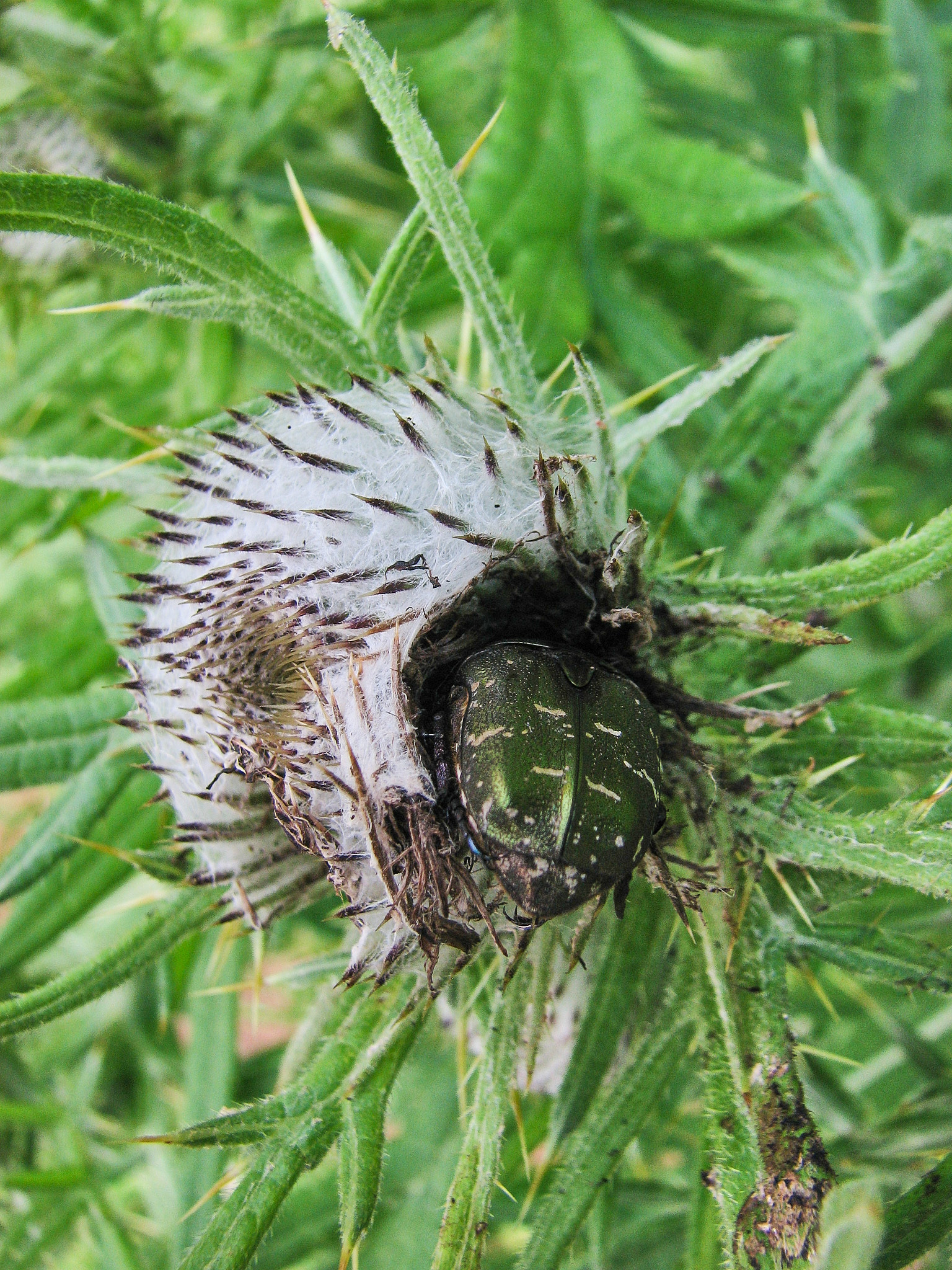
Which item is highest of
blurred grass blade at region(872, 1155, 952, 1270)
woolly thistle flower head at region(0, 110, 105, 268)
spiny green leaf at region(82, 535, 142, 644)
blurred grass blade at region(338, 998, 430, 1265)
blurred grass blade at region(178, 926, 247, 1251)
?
woolly thistle flower head at region(0, 110, 105, 268)

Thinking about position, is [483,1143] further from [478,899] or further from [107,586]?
[107,586]

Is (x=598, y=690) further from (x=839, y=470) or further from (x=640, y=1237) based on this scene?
(x=640, y=1237)

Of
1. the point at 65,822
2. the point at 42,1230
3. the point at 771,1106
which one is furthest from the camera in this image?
the point at 42,1230

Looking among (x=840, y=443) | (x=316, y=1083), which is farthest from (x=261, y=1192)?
(x=840, y=443)

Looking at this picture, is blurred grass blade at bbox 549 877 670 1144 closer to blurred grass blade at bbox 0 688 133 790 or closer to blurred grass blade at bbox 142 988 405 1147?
blurred grass blade at bbox 142 988 405 1147

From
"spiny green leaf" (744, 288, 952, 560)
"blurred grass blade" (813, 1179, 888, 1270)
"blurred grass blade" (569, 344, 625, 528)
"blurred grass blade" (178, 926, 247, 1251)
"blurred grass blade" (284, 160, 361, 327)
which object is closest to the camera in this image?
"blurred grass blade" (813, 1179, 888, 1270)

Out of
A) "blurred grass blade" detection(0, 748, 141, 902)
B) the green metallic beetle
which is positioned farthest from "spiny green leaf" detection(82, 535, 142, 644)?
the green metallic beetle

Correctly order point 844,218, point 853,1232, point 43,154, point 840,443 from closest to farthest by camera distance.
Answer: point 853,1232 < point 840,443 < point 844,218 < point 43,154

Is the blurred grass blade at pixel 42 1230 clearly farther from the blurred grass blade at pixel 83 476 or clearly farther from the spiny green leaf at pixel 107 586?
the blurred grass blade at pixel 83 476
